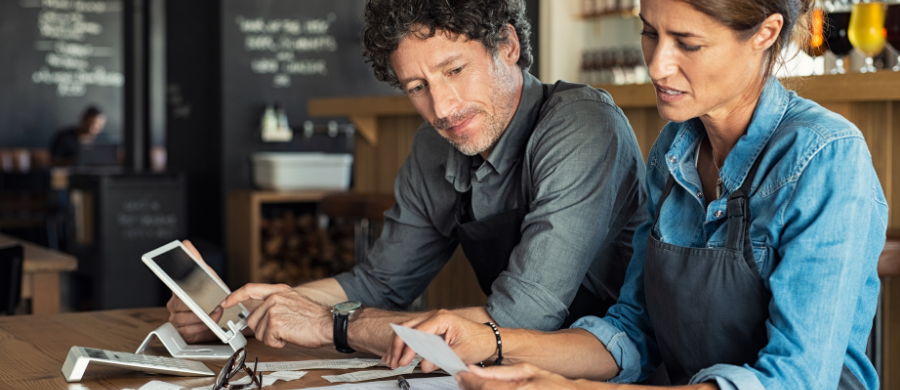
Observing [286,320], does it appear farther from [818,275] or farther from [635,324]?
[818,275]

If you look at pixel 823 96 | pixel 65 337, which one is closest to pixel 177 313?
pixel 65 337

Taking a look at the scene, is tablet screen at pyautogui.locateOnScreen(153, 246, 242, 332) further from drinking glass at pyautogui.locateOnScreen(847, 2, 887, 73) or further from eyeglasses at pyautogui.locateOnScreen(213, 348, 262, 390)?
drinking glass at pyautogui.locateOnScreen(847, 2, 887, 73)

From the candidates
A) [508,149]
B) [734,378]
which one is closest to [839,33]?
[508,149]

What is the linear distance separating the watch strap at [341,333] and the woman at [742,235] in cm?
30

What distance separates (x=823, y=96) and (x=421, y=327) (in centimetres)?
133

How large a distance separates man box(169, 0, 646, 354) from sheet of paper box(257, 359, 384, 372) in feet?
0.09

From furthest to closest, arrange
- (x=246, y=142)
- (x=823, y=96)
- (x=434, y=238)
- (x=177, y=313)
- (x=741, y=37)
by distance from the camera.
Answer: (x=246, y=142)
(x=823, y=96)
(x=434, y=238)
(x=177, y=313)
(x=741, y=37)

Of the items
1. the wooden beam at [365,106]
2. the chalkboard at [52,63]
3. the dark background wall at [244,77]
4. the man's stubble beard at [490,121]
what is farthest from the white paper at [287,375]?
the chalkboard at [52,63]

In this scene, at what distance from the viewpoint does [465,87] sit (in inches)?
64.9

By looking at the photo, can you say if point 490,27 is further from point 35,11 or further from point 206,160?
point 35,11

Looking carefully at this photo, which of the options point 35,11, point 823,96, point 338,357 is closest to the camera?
point 338,357

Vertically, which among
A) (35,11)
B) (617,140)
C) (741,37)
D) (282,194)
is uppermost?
(35,11)

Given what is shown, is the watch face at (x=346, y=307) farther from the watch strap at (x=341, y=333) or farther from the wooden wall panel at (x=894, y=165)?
the wooden wall panel at (x=894, y=165)

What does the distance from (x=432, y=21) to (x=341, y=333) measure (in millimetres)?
583
